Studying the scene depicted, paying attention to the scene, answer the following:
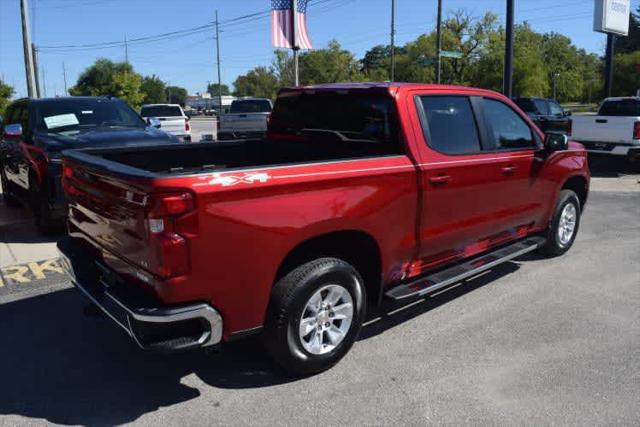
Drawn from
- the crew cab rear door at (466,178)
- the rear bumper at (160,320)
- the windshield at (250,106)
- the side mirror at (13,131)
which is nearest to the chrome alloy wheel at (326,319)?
the rear bumper at (160,320)

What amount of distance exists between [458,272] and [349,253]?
1.09 m

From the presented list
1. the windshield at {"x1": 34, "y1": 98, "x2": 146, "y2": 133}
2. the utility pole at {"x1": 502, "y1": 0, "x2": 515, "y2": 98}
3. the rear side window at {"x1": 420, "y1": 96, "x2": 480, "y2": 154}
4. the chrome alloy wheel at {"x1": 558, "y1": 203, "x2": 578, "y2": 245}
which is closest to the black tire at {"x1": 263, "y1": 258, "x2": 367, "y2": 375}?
the rear side window at {"x1": 420, "y1": 96, "x2": 480, "y2": 154}

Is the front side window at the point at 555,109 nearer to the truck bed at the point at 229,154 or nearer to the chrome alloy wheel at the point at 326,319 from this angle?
the truck bed at the point at 229,154

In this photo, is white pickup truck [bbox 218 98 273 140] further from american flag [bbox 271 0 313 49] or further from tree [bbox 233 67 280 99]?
tree [bbox 233 67 280 99]

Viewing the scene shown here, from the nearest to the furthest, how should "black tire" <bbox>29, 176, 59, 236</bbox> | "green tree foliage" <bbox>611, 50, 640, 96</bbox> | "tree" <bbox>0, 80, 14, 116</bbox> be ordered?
1. "black tire" <bbox>29, 176, 59, 236</bbox>
2. "tree" <bbox>0, 80, 14, 116</bbox>
3. "green tree foliage" <bbox>611, 50, 640, 96</bbox>

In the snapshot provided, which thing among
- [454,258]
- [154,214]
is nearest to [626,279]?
[454,258]

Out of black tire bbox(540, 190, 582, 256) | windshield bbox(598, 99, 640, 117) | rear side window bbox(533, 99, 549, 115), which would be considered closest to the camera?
black tire bbox(540, 190, 582, 256)

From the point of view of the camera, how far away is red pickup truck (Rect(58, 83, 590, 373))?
302 cm

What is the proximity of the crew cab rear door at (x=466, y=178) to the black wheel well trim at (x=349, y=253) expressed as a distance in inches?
18.7

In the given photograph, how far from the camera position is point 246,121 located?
18.4 meters

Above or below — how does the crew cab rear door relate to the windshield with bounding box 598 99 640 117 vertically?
below

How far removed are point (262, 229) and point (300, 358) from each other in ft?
3.08

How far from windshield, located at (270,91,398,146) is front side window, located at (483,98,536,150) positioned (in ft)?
3.89

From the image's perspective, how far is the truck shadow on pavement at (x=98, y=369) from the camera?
3387 millimetres
